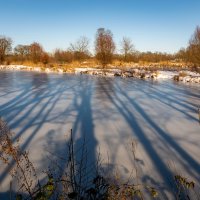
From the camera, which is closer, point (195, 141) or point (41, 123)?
point (195, 141)

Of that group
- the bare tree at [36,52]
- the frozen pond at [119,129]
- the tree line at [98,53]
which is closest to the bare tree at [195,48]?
Result: the tree line at [98,53]

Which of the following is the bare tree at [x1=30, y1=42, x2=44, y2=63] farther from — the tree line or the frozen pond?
the frozen pond

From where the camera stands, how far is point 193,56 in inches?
Answer: 1138

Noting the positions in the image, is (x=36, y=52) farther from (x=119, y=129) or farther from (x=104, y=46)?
(x=119, y=129)

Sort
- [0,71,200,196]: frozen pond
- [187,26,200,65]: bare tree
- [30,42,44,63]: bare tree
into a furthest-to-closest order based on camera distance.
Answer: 1. [30,42,44,63]: bare tree
2. [187,26,200,65]: bare tree
3. [0,71,200,196]: frozen pond

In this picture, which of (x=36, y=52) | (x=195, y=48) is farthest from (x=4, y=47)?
(x=195, y=48)

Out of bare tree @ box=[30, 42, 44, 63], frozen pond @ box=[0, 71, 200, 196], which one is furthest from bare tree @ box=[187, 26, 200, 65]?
bare tree @ box=[30, 42, 44, 63]

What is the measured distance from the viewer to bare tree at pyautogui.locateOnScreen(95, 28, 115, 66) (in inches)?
1369

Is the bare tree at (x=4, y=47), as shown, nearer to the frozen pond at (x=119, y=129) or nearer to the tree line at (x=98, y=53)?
the tree line at (x=98, y=53)

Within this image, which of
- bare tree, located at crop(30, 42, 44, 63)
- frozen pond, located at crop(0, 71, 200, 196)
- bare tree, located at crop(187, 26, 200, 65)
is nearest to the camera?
frozen pond, located at crop(0, 71, 200, 196)

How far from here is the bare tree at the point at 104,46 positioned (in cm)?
3478

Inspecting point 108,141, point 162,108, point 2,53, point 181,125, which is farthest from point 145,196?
point 2,53

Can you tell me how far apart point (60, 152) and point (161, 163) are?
181cm

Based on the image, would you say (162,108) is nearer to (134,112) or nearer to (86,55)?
(134,112)
